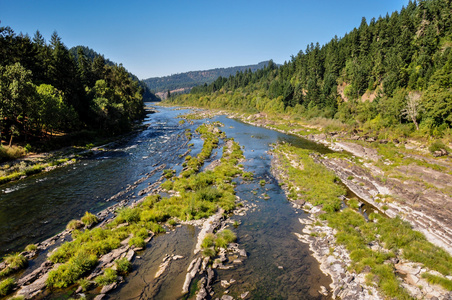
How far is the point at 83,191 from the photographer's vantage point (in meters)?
31.7

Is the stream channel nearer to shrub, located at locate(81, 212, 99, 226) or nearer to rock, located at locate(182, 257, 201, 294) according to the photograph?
rock, located at locate(182, 257, 201, 294)

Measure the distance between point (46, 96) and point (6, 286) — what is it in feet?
141

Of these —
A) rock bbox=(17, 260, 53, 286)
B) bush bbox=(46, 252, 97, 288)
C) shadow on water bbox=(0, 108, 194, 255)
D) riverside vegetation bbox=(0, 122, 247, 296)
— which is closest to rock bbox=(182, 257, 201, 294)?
riverside vegetation bbox=(0, 122, 247, 296)

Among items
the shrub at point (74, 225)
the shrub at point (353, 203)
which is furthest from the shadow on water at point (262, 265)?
the shrub at point (74, 225)

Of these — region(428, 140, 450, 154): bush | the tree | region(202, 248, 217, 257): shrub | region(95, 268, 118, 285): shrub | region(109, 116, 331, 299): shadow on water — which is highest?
the tree

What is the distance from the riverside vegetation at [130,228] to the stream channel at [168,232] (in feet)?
4.78

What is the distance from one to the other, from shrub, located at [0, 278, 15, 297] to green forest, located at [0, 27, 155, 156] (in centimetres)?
3678

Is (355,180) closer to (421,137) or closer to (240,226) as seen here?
(240,226)

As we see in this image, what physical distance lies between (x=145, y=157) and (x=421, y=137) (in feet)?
204

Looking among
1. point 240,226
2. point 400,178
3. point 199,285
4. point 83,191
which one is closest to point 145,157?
point 83,191

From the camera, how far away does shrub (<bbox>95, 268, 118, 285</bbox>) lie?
51.4 ft

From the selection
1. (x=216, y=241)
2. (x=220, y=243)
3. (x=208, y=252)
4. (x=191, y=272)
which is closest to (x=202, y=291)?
(x=191, y=272)

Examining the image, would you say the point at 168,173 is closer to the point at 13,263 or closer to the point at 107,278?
the point at 13,263

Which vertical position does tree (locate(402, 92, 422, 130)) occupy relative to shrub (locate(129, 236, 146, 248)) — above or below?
above
